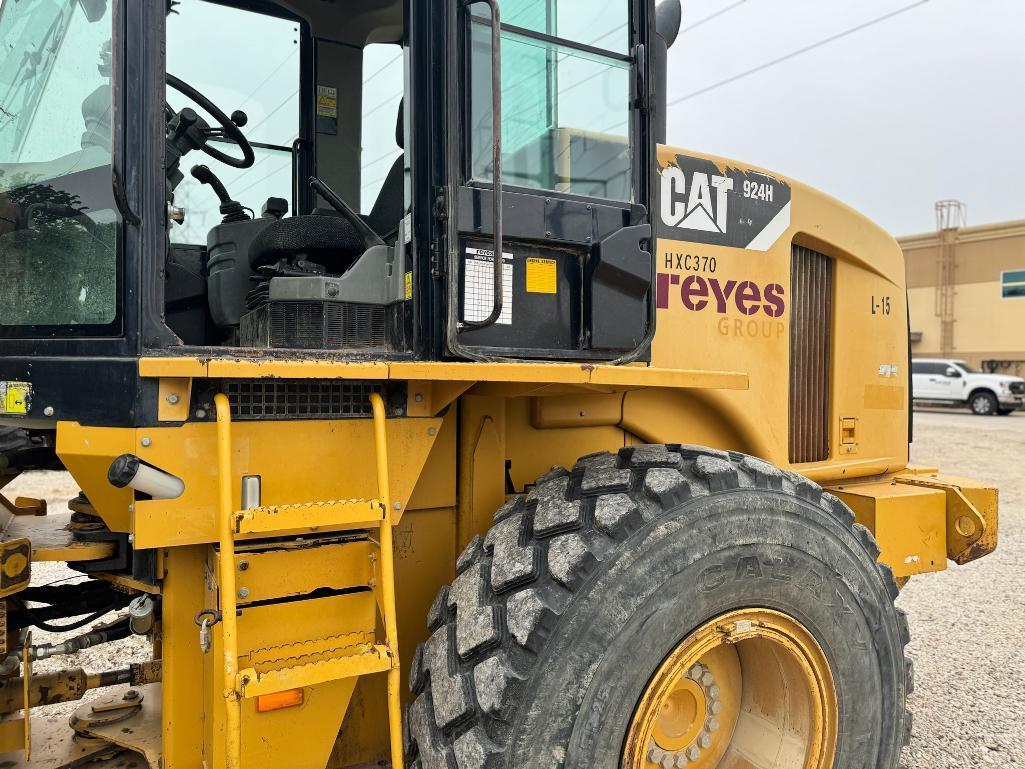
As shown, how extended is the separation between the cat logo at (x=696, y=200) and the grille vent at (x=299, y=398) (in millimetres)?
1418

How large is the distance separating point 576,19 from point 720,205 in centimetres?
107

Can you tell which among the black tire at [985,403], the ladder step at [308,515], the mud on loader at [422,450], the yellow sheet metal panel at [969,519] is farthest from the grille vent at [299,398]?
the black tire at [985,403]

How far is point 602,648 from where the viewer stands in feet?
6.31

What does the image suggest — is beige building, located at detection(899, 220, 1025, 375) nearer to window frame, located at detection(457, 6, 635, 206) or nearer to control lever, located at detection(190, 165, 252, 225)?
window frame, located at detection(457, 6, 635, 206)

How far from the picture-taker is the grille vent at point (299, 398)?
6.36 feet

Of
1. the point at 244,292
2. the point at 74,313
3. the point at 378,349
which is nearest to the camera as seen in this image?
the point at 74,313

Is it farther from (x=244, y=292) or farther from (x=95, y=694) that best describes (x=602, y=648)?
(x=95, y=694)

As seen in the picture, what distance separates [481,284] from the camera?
2078mm

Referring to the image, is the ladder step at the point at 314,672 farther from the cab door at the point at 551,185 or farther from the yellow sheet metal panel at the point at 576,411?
the yellow sheet metal panel at the point at 576,411

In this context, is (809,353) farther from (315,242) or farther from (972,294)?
(972,294)

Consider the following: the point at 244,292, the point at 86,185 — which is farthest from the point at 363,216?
the point at 86,185

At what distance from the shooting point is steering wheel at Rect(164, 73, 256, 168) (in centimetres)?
290

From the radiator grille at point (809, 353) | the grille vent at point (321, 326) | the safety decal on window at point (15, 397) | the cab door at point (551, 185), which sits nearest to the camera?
the safety decal on window at point (15, 397)

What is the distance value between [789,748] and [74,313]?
2.39 metres
